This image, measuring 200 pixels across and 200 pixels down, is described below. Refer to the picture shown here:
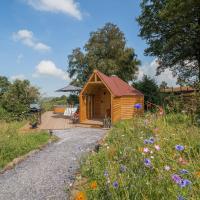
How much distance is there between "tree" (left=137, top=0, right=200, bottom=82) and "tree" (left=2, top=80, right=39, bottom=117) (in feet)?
36.8

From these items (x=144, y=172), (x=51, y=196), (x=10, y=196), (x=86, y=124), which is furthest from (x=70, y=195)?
(x=86, y=124)

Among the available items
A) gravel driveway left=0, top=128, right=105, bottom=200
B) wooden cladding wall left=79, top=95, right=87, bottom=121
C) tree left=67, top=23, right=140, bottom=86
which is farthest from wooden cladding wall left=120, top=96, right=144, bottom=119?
tree left=67, top=23, right=140, bottom=86

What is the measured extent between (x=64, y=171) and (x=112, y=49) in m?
25.3

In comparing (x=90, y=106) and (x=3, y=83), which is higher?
(x=3, y=83)

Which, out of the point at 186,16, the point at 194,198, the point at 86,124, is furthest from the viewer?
the point at 186,16

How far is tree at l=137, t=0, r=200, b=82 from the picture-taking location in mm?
16453

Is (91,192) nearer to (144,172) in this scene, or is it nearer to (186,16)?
(144,172)

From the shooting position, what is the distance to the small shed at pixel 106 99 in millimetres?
14039

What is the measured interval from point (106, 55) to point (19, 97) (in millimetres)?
14016

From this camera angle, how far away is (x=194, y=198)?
244 centimetres

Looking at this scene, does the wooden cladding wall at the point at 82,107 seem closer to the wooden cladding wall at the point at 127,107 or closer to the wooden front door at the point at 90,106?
the wooden front door at the point at 90,106

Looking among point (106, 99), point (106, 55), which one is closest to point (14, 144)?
point (106, 99)

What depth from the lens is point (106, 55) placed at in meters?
30.1

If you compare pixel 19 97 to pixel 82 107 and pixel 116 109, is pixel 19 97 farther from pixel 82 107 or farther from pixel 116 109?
pixel 116 109
